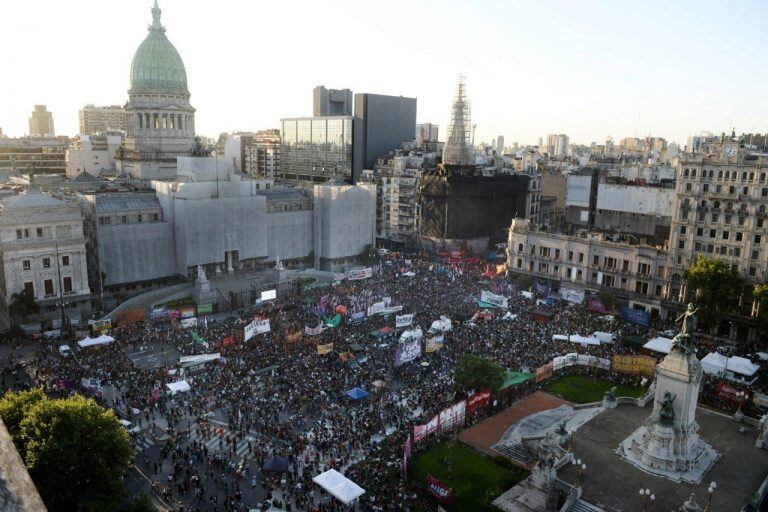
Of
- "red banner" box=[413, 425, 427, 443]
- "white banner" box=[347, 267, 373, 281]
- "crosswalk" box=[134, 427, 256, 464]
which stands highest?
"white banner" box=[347, 267, 373, 281]

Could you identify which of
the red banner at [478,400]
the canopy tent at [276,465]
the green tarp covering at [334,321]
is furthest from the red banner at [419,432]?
the green tarp covering at [334,321]

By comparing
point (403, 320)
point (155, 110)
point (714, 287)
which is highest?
point (155, 110)

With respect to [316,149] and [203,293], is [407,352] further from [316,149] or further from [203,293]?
[316,149]

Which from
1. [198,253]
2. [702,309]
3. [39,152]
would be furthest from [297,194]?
[39,152]

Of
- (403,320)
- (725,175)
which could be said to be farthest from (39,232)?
(725,175)

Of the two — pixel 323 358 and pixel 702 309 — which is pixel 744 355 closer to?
pixel 702 309

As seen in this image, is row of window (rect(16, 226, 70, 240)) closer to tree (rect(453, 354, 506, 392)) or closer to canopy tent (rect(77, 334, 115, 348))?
canopy tent (rect(77, 334, 115, 348))

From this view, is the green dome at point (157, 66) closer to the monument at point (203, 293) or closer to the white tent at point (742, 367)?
the monument at point (203, 293)

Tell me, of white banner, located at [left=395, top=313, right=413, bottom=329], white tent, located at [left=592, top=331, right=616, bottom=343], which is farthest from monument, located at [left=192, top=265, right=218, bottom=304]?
white tent, located at [left=592, top=331, right=616, bottom=343]
